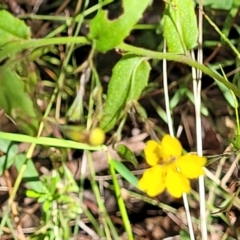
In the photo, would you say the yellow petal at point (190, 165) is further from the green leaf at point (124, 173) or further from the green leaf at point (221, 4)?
the green leaf at point (221, 4)

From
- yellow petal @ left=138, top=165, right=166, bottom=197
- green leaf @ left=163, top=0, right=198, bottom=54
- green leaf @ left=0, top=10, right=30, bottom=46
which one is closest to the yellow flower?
yellow petal @ left=138, top=165, right=166, bottom=197

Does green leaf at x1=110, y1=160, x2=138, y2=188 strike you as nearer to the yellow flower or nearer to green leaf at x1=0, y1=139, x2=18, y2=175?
the yellow flower

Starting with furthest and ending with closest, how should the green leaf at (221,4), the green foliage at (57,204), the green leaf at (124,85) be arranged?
the green leaf at (221,4)
the green foliage at (57,204)
the green leaf at (124,85)

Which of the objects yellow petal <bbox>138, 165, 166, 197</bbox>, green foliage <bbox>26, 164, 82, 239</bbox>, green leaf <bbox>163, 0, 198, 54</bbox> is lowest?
green foliage <bbox>26, 164, 82, 239</bbox>

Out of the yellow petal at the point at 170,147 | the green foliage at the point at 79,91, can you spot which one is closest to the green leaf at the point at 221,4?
the green foliage at the point at 79,91

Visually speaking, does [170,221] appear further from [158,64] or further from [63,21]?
[63,21]

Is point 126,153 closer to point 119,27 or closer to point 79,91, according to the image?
point 79,91

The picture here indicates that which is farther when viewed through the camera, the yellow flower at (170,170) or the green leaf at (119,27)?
the yellow flower at (170,170)
